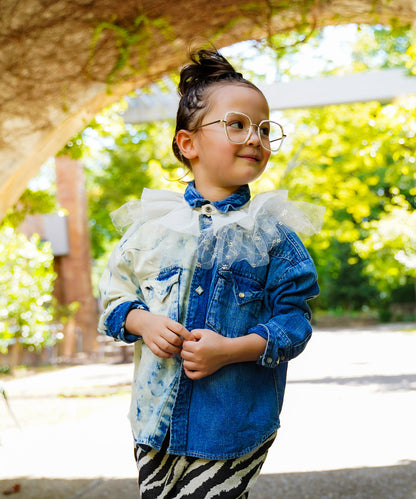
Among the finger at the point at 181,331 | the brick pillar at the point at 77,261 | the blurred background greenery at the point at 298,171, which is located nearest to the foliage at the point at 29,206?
the blurred background greenery at the point at 298,171

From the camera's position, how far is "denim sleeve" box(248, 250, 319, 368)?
158 cm

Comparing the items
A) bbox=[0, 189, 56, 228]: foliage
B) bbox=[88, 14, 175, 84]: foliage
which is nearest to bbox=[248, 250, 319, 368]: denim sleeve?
bbox=[88, 14, 175, 84]: foliage

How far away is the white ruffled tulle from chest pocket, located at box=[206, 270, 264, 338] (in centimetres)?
5

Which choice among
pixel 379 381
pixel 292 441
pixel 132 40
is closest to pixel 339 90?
pixel 379 381

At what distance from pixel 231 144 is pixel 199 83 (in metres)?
0.25

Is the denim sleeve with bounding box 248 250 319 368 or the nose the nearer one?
the denim sleeve with bounding box 248 250 319 368

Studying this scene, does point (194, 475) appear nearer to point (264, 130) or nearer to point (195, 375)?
point (195, 375)

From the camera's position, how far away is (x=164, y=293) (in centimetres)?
170

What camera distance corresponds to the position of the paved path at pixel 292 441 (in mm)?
Result: 3955

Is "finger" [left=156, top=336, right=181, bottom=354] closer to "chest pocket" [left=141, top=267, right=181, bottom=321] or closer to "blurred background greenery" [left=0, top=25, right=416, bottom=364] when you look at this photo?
"chest pocket" [left=141, top=267, right=181, bottom=321]

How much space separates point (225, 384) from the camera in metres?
1.62

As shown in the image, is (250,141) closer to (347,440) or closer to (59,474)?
(59,474)

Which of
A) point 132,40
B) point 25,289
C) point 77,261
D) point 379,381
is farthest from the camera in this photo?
point 77,261

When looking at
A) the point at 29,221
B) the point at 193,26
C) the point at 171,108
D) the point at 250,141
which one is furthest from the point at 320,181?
the point at 250,141
